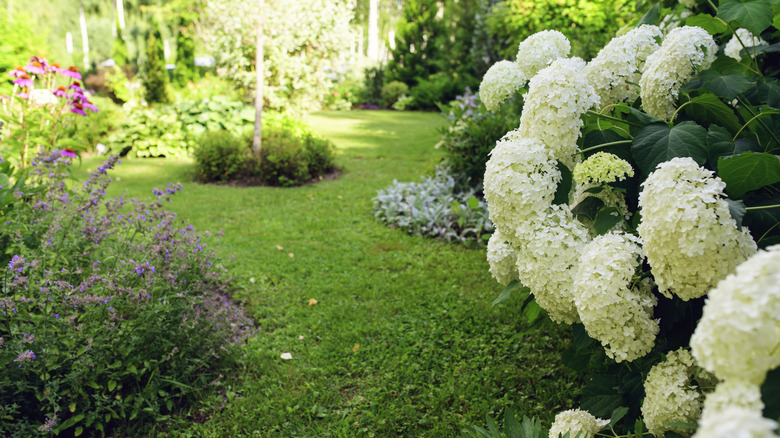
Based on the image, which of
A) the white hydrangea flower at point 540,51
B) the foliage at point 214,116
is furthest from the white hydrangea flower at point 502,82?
the foliage at point 214,116

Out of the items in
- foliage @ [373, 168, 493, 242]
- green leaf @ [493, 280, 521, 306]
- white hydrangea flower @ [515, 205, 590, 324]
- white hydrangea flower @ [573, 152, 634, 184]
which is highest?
white hydrangea flower @ [573, 152, 634, 184]

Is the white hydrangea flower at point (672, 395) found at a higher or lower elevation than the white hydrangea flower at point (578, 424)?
higher

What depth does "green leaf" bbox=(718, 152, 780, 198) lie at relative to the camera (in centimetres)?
119

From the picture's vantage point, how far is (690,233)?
1.09 meters

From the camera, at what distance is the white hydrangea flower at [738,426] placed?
2.14ft

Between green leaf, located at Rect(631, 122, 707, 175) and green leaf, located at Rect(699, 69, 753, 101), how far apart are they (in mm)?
225

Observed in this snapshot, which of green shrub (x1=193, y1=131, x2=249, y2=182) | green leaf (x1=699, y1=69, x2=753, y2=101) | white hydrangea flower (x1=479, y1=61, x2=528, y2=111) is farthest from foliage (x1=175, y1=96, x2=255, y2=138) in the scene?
green leaf (x1=699, y1=69, x2=753, y2=101)

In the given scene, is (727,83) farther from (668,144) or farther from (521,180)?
(521,180)

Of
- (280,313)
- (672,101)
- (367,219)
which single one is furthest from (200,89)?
(672,101)

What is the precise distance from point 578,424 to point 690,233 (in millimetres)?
833

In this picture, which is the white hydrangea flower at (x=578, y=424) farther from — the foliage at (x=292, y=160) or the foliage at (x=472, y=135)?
the foliage at (x=292, y=160)

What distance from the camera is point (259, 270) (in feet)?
14.5

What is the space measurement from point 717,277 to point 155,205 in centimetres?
285

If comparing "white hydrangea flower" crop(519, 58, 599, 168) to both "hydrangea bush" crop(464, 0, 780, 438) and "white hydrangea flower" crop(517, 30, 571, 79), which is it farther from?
"white hydrangea flower" crop(517, 30, 571, 79)
